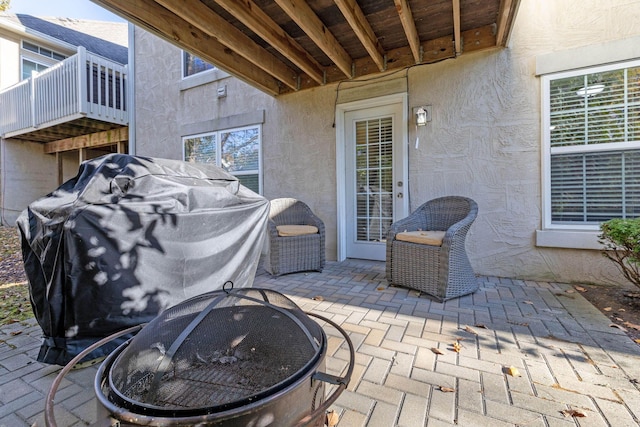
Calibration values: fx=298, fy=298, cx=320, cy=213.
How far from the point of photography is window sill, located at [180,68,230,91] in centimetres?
524

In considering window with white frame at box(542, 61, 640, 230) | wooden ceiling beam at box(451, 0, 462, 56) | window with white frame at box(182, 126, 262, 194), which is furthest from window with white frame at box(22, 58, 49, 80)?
A: window with white frame at box(542, 61, 640, 230)

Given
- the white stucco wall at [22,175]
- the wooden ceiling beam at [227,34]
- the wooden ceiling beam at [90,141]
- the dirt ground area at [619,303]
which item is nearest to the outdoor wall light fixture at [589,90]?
the dirt ground area at [619,303]

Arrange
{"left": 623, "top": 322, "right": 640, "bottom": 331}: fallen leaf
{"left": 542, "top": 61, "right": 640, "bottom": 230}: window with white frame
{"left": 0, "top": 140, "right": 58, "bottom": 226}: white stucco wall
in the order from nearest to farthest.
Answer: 1. {"left": 623, "top": 322, "right": 640, "bottom": 331}: fallen leaf
2. {"left": 542, "top": 61, "right": 640, "bottom": 230}: window with white frame
3. {"left": 0, "top": 140, "right": 58, "bottom": 226}: white stucco wall

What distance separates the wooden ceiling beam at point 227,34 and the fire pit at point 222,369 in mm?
2825

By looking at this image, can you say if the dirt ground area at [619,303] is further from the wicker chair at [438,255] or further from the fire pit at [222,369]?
the fire pit at [222,369]

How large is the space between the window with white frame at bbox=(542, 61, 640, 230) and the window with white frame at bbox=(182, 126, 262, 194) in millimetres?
3934

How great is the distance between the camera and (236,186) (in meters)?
2.47

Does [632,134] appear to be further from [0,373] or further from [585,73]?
[0,373]

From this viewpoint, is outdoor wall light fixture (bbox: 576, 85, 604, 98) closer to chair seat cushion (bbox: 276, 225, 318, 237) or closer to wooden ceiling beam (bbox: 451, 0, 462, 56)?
wooden ceiling beam (bbox: 451, 0, 462, 56)

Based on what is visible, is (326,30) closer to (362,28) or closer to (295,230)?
(362,28)

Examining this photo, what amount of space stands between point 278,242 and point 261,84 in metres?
2.40

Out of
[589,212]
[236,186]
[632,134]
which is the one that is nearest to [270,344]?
[236,186]

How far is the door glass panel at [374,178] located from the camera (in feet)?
13.6

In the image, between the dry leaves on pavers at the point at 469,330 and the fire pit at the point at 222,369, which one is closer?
the fire pit at the point at 222,369
